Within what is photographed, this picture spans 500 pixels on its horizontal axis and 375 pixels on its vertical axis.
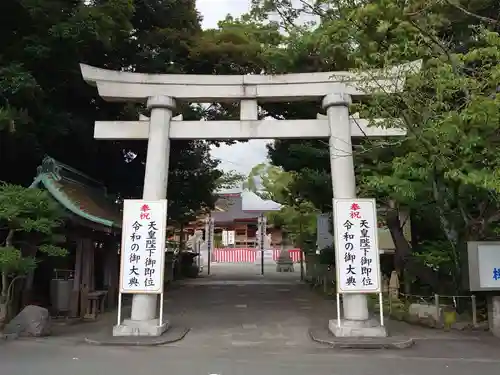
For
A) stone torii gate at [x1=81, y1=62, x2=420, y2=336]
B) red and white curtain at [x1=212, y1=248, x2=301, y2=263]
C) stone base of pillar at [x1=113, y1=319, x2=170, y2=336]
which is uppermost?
stone torii gate at [x1=81, y1=62, x2=420, y2=336]

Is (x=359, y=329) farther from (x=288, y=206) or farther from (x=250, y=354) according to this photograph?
(x=288, y=206)

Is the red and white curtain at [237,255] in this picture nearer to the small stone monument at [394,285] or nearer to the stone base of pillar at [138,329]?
the small stone monument at [394,285]

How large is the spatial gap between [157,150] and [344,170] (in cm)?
412

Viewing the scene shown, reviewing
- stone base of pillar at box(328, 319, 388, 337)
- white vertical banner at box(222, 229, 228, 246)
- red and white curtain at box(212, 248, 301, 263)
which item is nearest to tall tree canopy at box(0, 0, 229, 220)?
stone base of pillar at box(328, 319, 388, 337)

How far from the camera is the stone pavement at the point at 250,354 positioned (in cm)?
732

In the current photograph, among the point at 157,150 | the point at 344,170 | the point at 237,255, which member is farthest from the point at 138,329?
the point at 237,255

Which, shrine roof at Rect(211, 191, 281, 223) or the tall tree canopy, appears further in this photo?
shrine roof at Rect(211, 191, 281, 223)

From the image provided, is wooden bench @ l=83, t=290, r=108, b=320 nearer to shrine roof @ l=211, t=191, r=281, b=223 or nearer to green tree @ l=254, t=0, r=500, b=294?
green tree @ l=254, t=0, r=500, b=294

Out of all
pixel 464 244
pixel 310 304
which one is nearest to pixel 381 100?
pixel 464 244

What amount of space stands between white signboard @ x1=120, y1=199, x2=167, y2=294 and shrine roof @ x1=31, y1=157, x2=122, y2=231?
163 cm

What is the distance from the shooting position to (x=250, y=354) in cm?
852

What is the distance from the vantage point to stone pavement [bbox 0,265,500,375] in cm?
732

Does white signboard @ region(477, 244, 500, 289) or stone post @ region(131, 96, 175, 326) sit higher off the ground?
stone post @ region(131, 96, 175, 326)

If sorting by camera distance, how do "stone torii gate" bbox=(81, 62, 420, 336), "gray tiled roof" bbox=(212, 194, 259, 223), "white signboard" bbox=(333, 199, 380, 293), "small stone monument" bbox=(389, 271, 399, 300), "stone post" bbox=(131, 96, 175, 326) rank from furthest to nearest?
1. "gray tiled roof" bbox=(212, 194, 259, 223)
2. "small stone monument" bbox=(389, 271, 399, 300)
3. "stone torii gate" bbox=(81, 62, 420, 336)
4. "stone post" bbox=(131, 96, 175, 326)
5. "white signboard" bbox=(333, 199, 380, 293)
